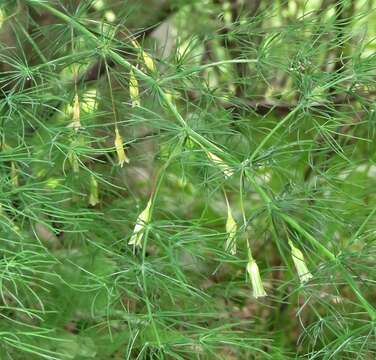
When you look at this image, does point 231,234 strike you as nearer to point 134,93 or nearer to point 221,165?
point 221,165

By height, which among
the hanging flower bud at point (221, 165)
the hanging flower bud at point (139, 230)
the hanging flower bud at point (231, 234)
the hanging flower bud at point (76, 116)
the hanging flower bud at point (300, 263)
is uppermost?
the hanging flower bud at point (76, 116)

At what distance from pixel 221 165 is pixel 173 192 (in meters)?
0.73

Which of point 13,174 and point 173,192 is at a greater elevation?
point 13,174

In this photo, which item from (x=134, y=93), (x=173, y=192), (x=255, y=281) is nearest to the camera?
(x=255, y=281)

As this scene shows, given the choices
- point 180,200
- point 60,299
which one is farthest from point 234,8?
point 60,299

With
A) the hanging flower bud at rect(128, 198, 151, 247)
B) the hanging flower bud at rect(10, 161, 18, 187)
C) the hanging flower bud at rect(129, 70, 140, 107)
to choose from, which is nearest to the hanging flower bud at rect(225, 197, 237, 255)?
the hanging flower bud at rect(128, 198, 151, 247)

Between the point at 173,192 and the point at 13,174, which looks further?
the point at 173,192

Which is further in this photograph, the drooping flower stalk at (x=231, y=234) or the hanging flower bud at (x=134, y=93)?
the hanging flower bud at (x=134, y=93)

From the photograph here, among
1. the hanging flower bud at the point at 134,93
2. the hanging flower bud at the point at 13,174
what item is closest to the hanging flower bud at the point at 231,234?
the hanging flower bud at the point at 134,93

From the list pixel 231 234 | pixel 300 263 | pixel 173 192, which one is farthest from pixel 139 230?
pixel 173 192

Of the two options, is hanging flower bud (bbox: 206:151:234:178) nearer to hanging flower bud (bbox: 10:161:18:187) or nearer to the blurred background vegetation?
the blurred background vegetation

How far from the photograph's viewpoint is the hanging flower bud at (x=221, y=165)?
50.4 inches

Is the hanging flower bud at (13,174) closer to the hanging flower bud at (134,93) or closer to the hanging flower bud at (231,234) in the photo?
the hanging flower bud at (134,93)

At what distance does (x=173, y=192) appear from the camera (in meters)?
2.01
